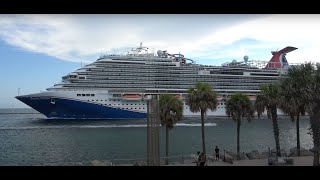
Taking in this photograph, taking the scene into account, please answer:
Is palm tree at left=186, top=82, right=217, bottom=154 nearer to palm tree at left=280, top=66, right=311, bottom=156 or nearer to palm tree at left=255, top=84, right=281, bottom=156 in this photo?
palm tree at left=255, top=84, right=281, bottom=156

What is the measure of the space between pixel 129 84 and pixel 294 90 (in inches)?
1201

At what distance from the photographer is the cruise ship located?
39562mm

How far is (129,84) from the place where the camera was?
41.7m

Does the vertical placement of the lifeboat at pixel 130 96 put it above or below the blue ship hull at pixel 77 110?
above

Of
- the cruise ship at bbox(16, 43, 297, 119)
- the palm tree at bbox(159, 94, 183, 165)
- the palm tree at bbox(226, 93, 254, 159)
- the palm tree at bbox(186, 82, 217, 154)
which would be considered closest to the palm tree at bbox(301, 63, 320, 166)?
the palm tree at bbox(226, 93, 254, 159)

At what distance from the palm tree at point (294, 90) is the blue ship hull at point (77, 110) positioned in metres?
28.7

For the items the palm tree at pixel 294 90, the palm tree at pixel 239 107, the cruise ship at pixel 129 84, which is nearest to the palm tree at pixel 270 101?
the palm tree at pixel 239 107

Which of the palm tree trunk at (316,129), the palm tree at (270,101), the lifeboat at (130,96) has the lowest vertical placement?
the palm tree trunk at (316,129)

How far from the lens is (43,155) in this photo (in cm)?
1950

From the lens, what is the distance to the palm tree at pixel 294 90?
1195cm

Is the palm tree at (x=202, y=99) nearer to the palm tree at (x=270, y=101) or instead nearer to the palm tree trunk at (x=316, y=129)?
the palm tree at (x=270, y=101)

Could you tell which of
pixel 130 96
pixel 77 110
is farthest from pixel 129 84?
pixel 77 110
